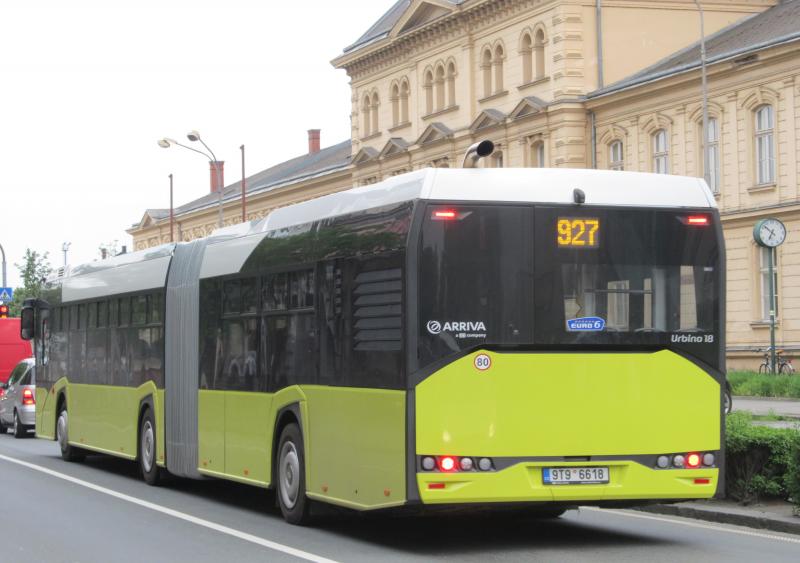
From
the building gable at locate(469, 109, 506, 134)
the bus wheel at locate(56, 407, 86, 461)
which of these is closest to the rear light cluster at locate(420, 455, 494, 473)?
the bus wheel at locate(56, 407, 86, 461)

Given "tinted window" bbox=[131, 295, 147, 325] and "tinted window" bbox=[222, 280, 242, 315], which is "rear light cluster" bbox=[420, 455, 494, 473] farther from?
"tinted window" bbox=[131, 295, 147, 325]

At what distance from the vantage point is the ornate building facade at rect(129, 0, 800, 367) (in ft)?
170

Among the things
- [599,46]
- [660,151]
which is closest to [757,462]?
[660,151]

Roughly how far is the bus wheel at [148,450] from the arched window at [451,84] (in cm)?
5038

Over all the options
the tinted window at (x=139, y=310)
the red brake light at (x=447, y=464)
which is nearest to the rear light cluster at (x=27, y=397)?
the tinted window at (x=139, y=310)

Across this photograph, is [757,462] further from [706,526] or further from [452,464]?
[452,464]

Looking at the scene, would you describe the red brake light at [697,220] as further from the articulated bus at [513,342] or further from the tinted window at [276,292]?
the tinted window at [276,292]

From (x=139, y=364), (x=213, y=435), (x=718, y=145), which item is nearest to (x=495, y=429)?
(x=213, y=435)

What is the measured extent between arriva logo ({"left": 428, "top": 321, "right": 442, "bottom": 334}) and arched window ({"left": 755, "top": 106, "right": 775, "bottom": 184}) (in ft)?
133

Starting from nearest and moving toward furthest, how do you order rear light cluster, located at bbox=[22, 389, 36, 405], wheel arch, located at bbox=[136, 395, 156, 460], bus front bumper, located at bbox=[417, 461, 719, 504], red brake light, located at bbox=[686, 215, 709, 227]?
bus front bumper, located at bbox=[417, 461, 719, 504], red brake light, located at bbox=[686, 215, 709, 227], wheel arch, located at bbox=[136, 395, 156, 460], rear light cluster, located at bbox=[22, 389, 36, 405]

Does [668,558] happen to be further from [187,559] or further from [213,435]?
[213,435]

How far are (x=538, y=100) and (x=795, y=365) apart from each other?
665 inches

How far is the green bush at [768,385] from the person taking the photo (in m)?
40.6

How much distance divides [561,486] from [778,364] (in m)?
38.0
